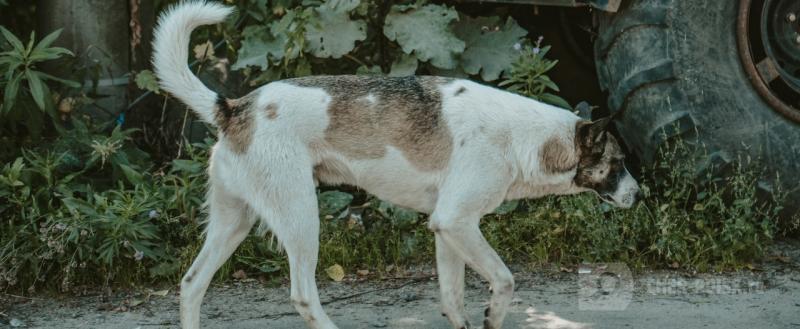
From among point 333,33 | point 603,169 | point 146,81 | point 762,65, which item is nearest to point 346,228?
point 333,33

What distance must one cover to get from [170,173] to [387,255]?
1240mm

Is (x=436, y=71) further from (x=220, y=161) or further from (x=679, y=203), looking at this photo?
(x=220, y=161)

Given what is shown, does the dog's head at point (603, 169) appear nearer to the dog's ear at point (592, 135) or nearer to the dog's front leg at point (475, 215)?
the dog's ear at point (592, 135)

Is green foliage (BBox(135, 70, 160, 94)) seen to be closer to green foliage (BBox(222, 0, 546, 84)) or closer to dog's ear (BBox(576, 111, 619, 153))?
green foliage (BBox(222, 0, 546, 84))

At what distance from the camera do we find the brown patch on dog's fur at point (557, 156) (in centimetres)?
461

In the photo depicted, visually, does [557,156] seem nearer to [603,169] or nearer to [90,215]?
[603,169]

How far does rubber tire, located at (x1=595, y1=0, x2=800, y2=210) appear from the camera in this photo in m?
5.48

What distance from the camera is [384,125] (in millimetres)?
4531

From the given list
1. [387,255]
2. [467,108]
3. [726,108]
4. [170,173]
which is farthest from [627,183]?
[170,173]

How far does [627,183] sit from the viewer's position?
4.73 metres

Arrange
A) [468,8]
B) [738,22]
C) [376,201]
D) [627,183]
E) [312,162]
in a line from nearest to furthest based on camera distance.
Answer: [312,162] → [627,183] → [738,22] → [376,201] → [468,8]

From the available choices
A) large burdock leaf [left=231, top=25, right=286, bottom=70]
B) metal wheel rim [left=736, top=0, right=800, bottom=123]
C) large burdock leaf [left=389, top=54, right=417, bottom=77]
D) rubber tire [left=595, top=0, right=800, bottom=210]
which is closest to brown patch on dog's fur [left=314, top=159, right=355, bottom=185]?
large burdock leaf [left=389, top=54, right=417, bottom=77]

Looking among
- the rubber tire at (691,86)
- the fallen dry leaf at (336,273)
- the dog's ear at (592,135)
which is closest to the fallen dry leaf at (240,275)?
the fallen dry leaf at (336,273)

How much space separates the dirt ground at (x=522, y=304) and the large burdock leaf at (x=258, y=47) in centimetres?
123
